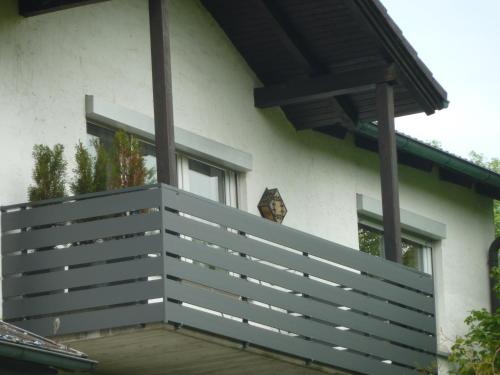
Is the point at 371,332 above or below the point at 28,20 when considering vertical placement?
below

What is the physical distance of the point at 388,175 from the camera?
16.5 metres

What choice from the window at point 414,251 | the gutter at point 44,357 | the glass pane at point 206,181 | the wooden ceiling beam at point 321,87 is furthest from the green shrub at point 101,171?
the window at point 414,251

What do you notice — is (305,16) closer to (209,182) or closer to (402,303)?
(209,182)

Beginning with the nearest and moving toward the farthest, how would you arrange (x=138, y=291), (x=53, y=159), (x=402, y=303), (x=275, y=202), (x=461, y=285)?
(x=138, y=291) → (x=53, y=159) → (x=402, y=303) → (x=275, y=202) → (x=461, y=285)

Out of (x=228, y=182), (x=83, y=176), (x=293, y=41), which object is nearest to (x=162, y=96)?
(x=83, y=176)

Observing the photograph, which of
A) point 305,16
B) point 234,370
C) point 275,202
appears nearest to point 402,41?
point 305,16

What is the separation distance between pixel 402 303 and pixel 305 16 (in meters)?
3.13

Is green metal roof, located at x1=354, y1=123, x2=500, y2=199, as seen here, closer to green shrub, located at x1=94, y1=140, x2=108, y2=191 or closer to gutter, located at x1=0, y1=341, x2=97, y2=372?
green shrub, located at x1=94, y1=140, x2=108, y2=191

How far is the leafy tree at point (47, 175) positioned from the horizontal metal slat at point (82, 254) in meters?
0.57

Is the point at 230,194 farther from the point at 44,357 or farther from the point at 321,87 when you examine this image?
the point at 44,357

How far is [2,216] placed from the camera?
528 inches

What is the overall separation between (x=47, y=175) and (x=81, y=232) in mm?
741

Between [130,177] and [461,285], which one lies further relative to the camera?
[461,285]

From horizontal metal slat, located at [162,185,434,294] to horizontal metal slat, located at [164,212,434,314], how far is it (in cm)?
8
